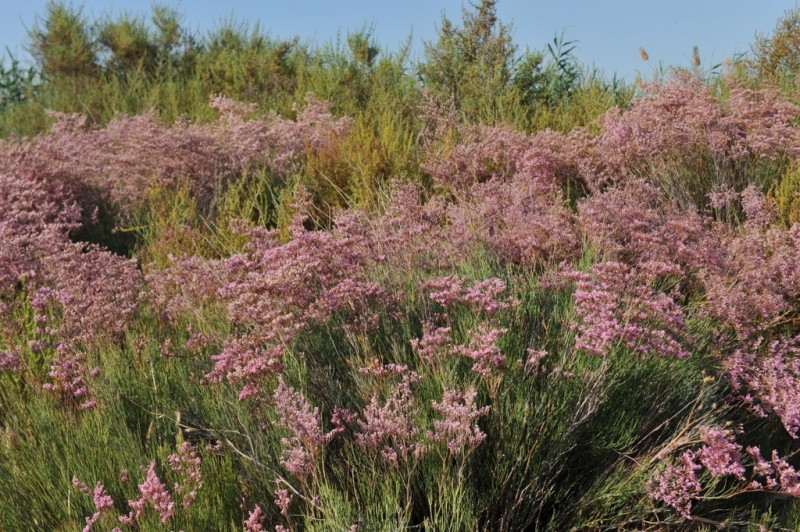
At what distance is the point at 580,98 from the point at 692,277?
5595 millimetres

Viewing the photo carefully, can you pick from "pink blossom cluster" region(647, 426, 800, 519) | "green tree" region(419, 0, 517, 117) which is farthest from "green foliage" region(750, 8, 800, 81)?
"pink blossom cluster" region(647, 426, 800, 519)

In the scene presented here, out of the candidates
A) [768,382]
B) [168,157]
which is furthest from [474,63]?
[768,382]

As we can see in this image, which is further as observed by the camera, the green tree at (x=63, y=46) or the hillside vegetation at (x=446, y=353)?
the green tree at (x=63, y=46)

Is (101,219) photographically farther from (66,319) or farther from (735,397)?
(735,397)

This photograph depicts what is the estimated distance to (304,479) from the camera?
2.54 m

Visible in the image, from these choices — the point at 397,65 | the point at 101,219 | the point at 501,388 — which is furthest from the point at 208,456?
the point at 397,65

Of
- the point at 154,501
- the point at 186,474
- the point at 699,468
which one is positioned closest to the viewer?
the point at 154,501

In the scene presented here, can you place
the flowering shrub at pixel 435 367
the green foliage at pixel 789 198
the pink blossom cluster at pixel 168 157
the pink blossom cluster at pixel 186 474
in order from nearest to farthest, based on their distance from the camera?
1. the pink blossom cluster at pixel 186 474
2. the flowering shrub at pixel 435 367
3. the green foliage at pixel 789 198
4. the pink blossom cluster at pixel 168 157

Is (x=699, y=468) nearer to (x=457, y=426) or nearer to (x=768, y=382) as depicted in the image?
(x=768, y=382)

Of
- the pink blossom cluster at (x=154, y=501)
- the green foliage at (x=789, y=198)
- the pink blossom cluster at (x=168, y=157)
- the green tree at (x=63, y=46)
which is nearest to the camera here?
the pink blossom cluster at (x=154, y=501)

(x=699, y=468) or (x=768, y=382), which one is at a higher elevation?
(x=768, y=382)

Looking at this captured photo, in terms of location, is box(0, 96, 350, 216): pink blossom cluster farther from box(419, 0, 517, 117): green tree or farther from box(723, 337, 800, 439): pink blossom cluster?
box(723, 337, 800, 439): pink blossom cluster

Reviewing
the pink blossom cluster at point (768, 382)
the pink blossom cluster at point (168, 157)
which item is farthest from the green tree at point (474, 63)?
the pink blossom cluster at point (768, 382)

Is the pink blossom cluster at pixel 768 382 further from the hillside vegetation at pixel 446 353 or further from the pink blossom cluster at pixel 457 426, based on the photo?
the pink blossom cluster at pixel 457 426
